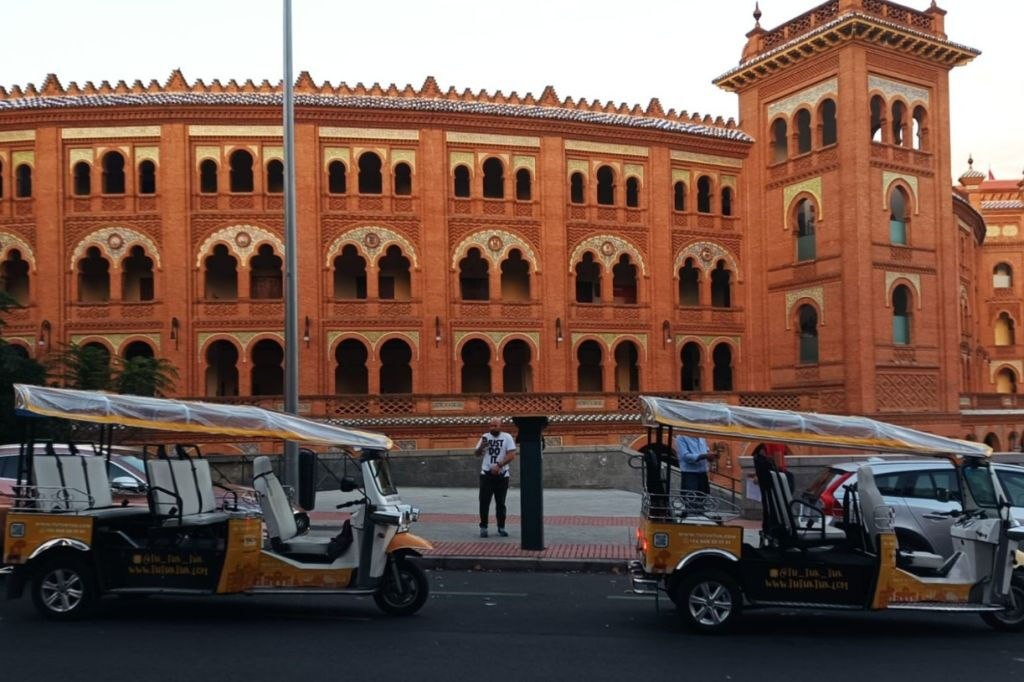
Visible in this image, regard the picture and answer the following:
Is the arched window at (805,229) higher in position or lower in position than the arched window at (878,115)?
lower

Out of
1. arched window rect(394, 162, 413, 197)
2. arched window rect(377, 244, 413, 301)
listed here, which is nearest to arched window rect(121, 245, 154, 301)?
arched window rect(377, 244, 413, 301)

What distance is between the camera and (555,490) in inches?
1064

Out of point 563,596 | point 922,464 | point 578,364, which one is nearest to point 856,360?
point 578,364

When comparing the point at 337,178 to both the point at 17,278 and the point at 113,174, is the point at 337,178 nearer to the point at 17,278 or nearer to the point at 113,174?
the point at 113,174

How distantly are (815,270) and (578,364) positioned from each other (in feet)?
29.3

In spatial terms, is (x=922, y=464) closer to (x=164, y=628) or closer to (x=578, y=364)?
(x=164, y=628)

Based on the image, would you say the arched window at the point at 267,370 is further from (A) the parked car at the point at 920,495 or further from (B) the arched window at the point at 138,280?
(A) the parked car at the point at 920,495

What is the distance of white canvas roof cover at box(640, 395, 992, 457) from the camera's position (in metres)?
9.39

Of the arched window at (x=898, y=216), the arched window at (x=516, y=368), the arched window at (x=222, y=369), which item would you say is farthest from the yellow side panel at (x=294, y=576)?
the arched window at (x=898, y=216)

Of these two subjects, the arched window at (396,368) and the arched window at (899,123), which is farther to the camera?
the arched window at (899,123)

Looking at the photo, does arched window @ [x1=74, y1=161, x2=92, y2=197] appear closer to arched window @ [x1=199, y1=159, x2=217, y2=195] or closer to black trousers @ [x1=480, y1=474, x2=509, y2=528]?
arched window @ [x1=199, y1=159, x2=217, y2=195]

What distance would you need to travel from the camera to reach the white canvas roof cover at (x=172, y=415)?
9.59 meters

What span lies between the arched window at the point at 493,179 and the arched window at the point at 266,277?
7560 millimetres

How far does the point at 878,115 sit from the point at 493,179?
13.9m
